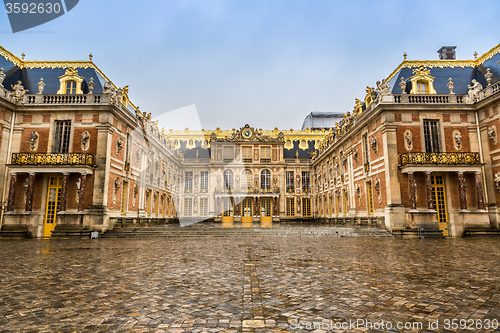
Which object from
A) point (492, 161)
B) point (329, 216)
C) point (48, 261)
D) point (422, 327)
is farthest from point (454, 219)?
point (48, 261)

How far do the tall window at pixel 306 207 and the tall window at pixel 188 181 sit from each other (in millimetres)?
15141

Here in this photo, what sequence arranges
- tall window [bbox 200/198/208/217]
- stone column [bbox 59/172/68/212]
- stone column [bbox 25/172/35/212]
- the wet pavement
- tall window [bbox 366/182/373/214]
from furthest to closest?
tall window [bbox 200/198/208/217] → tall window [bbox 366/182/373/214] → stone column [bbox 25/172/35/212] → stone column [bbox 59/172/68/212] → the wet pavement

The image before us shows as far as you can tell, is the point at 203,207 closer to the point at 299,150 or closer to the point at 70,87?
the point at 299,150

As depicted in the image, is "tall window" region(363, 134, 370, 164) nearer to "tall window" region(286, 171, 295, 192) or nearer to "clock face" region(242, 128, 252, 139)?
"tall window" region(286, 171, 295, 192)

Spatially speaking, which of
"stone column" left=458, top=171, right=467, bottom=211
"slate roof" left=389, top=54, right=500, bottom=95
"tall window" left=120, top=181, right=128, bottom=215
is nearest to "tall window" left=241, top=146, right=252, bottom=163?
"tall window" left=120, top=181, right=128, bottom=215

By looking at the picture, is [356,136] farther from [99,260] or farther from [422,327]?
[422,327]

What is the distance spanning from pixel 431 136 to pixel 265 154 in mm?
24530

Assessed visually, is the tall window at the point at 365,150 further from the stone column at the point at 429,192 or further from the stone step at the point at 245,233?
the stone step at the point at 245,233

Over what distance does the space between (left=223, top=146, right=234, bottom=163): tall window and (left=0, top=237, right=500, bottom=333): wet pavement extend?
35061 millimetres

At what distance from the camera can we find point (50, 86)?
22000mm

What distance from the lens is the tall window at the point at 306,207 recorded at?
41.8 metres

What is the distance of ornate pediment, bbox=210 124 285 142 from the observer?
42.9 m

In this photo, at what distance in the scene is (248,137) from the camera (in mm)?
42969

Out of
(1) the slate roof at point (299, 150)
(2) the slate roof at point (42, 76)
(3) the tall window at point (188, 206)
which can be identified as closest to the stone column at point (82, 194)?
(2) the slate roof at point (42, 76)
